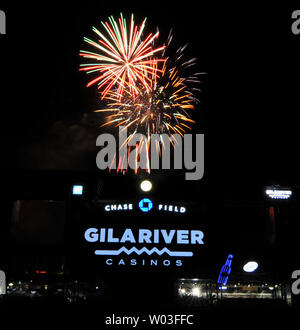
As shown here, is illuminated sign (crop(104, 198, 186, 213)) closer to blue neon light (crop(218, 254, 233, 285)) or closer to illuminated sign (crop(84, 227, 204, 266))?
illuminated sign (crop(84, 227, 204, 266))

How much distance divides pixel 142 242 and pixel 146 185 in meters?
3.01

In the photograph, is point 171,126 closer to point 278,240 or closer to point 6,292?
point 278,240

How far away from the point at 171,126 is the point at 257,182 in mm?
5532

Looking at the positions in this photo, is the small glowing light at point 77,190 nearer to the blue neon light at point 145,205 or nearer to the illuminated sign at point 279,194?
the blue neon light at point 145,205

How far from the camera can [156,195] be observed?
2184 cm

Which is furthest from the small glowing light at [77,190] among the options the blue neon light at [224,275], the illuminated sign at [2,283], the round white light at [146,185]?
the blue neon light at [224,275]

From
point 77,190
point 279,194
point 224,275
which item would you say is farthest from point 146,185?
point 279,194

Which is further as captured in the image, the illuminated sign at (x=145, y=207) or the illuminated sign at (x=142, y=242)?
the illuminated sign at (x=145, y=207)

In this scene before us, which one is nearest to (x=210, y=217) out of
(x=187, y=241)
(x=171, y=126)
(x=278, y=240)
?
(x=187, y=241)

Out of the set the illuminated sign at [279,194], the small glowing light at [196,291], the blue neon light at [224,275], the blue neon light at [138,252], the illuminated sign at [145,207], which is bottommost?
the small glowing light at [196,291]

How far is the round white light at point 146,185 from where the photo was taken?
21.9 meters

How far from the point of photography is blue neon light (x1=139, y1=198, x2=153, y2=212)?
21.5 meters

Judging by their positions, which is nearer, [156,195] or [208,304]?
[208,304]

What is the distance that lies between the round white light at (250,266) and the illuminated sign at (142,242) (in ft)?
8.24
